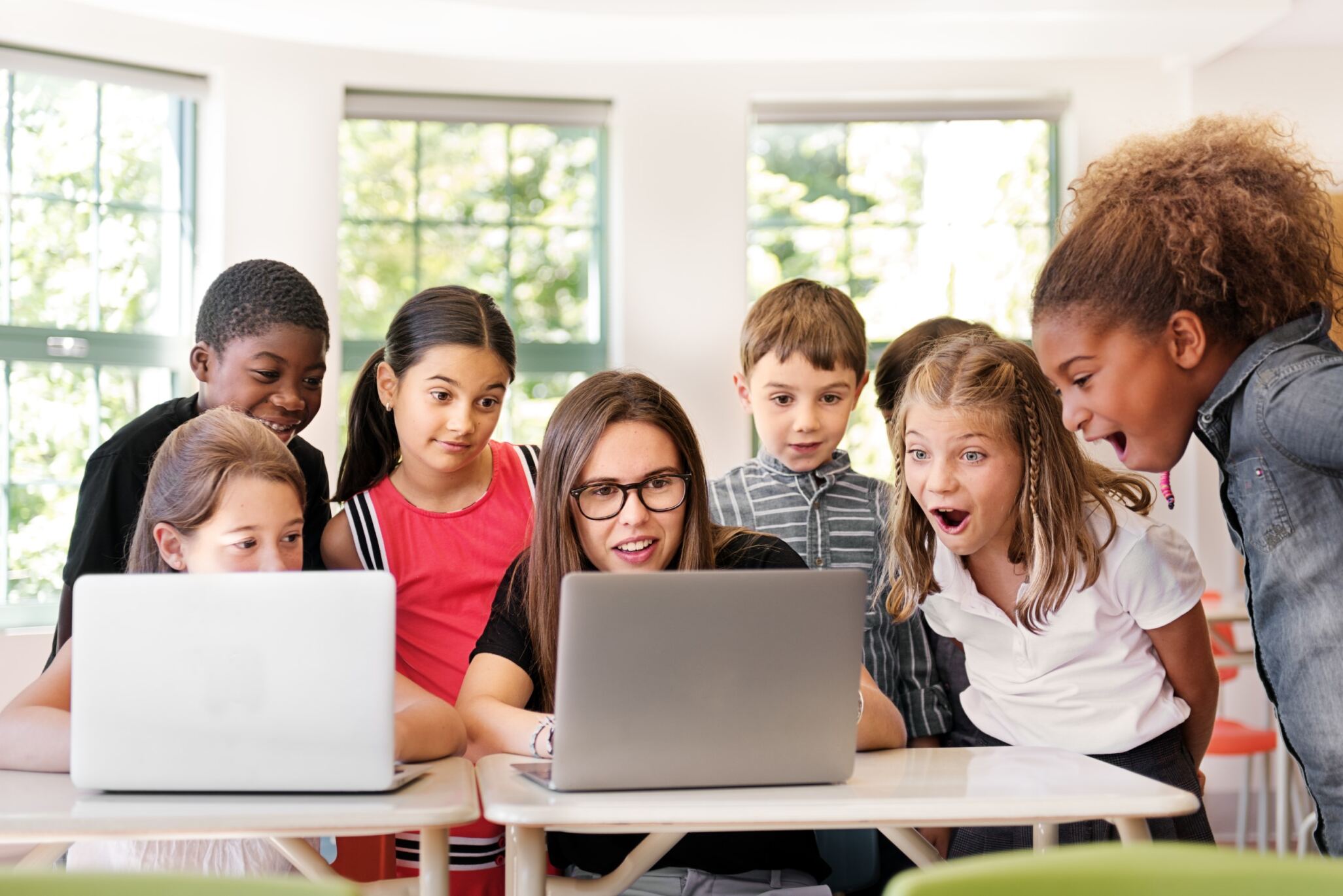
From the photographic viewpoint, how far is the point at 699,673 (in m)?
1.43

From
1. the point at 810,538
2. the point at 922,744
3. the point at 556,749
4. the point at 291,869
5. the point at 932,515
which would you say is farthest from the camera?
the point at 810,538

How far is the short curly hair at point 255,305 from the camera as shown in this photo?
2.39 meters

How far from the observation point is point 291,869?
188 centimetres

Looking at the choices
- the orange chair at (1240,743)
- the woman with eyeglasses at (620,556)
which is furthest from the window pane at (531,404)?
the woman with eyeglasses at (620,556)

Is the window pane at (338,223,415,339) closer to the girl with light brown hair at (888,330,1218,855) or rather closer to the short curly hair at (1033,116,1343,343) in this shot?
the girl with light brown hair at (888,330,1218,855)

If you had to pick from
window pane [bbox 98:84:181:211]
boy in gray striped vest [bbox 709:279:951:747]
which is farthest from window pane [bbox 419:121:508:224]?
boy in gray striped vest [bbox 709:279:951:747]

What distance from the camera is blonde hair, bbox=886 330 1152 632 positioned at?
192 cm

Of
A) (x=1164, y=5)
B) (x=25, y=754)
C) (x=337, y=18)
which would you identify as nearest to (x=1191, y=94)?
(x=1164, y=5)

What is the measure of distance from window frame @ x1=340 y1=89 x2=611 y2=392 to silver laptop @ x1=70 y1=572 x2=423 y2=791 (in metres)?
3.30

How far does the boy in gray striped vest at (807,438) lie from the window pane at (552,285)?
84.9 inches

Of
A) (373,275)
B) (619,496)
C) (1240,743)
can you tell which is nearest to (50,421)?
(373,275)

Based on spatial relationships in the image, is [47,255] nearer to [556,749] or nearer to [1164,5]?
[556,749]

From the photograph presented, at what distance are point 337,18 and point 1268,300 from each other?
3.47 m

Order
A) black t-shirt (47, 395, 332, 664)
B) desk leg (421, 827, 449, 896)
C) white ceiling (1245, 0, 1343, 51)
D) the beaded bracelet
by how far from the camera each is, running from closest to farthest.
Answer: desk leg (421, 827, 449, 896)
the beaded bracelet
black t-shirt (47, 395, 332, 664)
white ceiling (1245, 0, 1343, 51)
